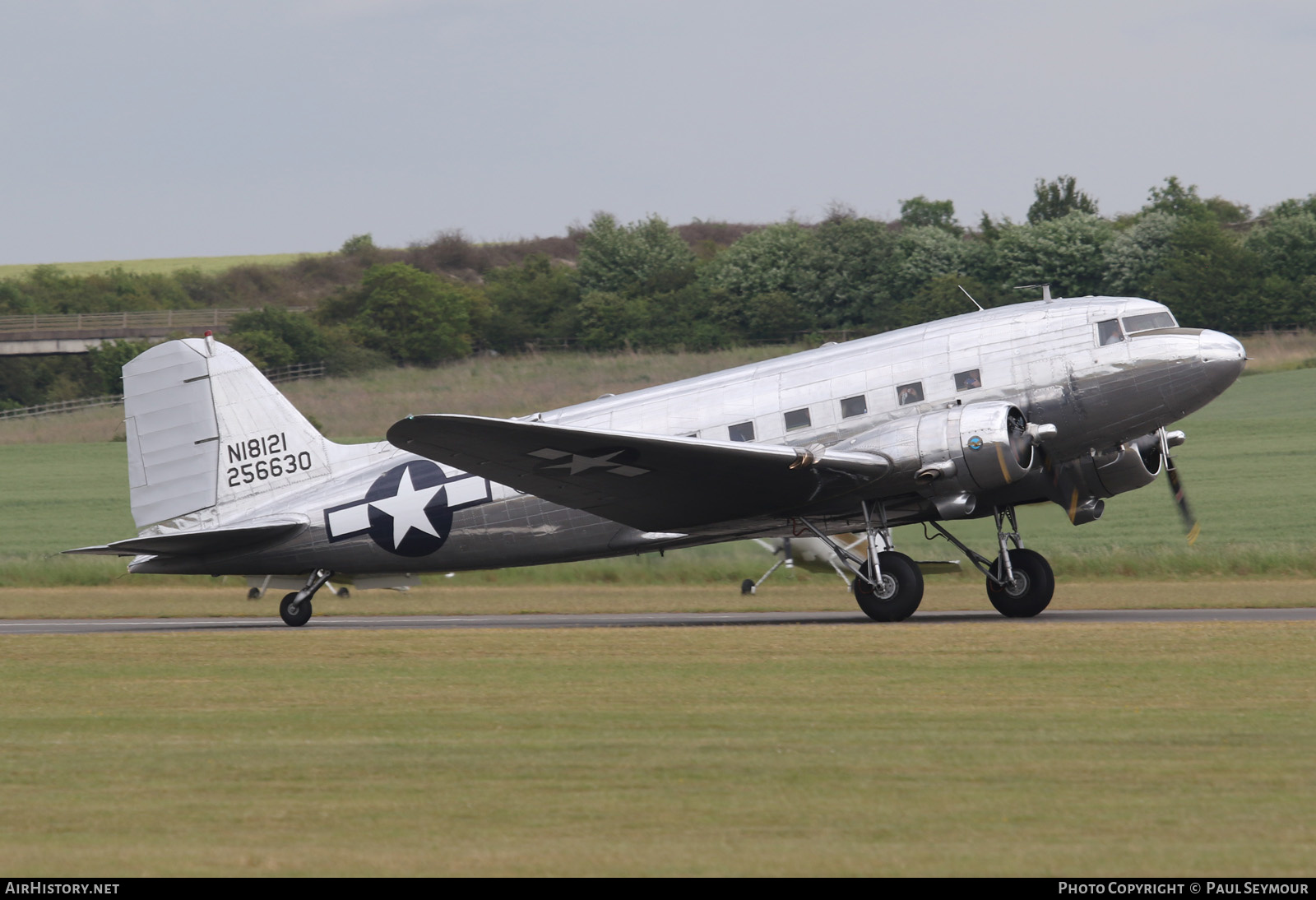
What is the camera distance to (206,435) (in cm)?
2219

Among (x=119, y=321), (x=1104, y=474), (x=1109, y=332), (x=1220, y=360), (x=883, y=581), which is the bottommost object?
(x=883, y=581)

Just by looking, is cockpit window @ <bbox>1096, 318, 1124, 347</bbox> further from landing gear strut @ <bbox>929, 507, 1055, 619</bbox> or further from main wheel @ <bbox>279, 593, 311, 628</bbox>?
main wheel @ <bbox>279, 593, 311, 628</bbox>

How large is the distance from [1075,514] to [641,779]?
12666mm

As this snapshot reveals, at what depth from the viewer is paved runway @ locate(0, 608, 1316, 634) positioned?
19078 mm

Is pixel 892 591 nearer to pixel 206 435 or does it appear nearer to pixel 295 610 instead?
pixel 295 610

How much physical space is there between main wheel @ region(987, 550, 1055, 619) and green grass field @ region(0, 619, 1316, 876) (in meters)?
3.57

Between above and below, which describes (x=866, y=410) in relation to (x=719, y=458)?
above

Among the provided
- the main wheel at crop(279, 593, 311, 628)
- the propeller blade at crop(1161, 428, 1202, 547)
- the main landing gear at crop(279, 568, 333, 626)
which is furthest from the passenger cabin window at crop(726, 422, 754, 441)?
the main wheel at crop(279, 593, 311, 628)

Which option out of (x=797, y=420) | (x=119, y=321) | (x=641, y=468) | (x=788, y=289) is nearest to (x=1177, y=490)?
(x=797, y=420)

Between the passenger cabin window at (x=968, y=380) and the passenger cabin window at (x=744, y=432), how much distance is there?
2.79 metres

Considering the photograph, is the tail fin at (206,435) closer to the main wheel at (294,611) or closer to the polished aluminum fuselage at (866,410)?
the polished aluminum fuselage at (866,410)

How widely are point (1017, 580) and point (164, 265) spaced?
143182mm
